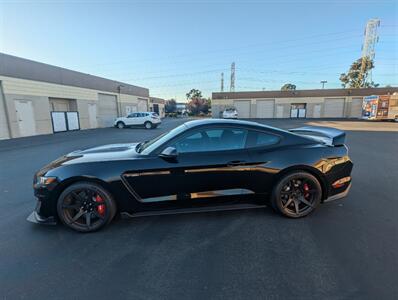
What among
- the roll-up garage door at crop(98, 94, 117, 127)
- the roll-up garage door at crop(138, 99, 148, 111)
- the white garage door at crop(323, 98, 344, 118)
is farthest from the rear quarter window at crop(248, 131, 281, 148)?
the white garage door at crop(323, 98, 344, 118)

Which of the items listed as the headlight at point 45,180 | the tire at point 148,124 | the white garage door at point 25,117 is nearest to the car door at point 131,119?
the tire at point 148,124

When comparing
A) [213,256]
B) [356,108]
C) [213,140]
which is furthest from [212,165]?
[356,108]

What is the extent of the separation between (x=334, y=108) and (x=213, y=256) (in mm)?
36146

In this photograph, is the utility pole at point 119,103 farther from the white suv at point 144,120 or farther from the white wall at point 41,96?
the white suv at point 144,120

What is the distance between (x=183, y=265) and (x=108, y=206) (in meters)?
1.29

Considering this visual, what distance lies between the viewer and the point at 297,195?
2998mm

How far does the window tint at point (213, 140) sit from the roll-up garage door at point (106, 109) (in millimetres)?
20876

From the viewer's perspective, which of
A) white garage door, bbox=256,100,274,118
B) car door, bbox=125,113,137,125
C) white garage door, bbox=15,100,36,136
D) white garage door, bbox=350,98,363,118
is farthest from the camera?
white garage door, bbox=256,100,274,118

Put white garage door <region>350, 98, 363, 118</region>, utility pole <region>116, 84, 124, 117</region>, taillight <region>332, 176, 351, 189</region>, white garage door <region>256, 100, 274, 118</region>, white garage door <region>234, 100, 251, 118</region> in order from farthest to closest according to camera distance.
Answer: white garage door <region>234, 100, 251, 118</region>
white garage door <region>256, 100, 274, 118</region>
white garage door <region>350, 98, 363, 118</region>
utility pole <region>116, 84, 124, 117</region>
taillight <region>332, 176, 351, 189</region>

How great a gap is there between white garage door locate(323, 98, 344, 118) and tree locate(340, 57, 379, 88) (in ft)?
64.2

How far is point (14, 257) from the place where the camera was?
2285 mm

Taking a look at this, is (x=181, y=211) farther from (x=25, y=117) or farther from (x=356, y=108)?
(x=356, y=108)

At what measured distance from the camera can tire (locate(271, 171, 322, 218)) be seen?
9.61 feet

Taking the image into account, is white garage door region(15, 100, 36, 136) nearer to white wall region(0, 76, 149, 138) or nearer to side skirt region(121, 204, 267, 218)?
white wall region(0, 76, 149, 138)
